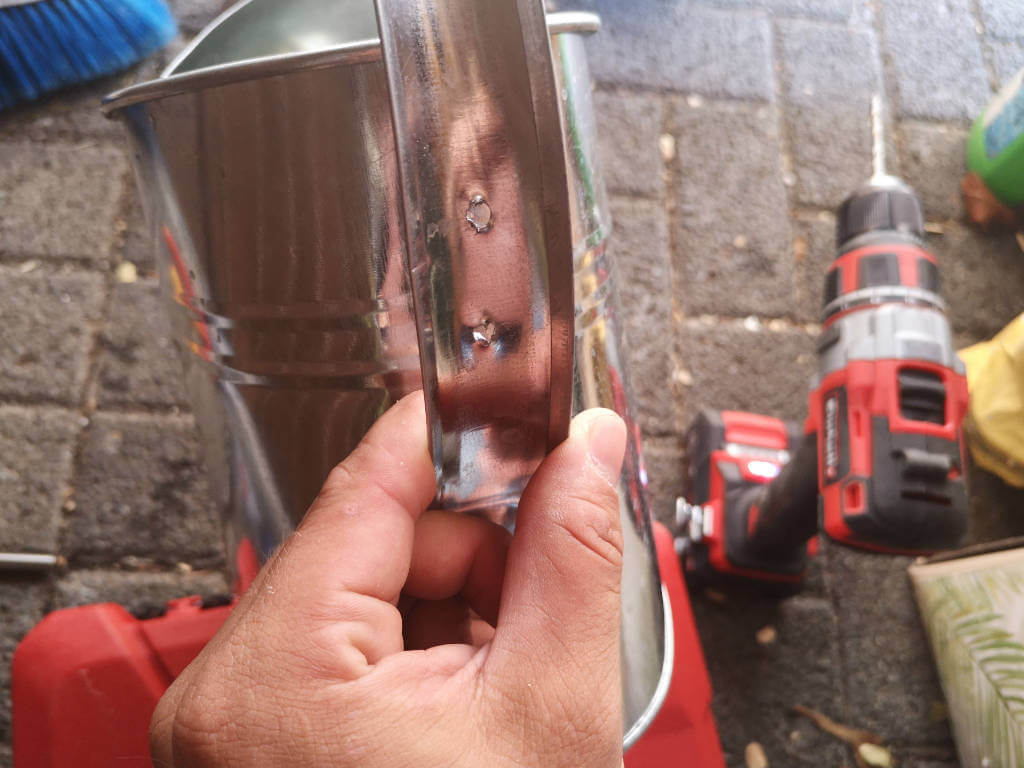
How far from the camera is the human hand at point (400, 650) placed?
0.34 m

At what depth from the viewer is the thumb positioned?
1.18ft

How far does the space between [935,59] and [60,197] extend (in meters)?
1.33

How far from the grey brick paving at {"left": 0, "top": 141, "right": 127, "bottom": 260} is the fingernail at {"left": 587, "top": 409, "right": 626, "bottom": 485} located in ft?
2.93

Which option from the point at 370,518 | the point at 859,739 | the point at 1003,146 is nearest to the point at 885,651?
the point at 859,739

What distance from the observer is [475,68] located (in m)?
0.25

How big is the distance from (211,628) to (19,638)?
406mm

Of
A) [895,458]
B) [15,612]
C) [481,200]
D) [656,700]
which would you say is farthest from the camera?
[15,612]

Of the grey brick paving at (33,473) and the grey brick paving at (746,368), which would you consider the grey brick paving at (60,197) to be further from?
the grey brick paving at (746,368)

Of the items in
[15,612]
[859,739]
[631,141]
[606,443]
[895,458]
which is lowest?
[859,739]

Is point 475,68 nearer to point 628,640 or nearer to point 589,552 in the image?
point 589,552

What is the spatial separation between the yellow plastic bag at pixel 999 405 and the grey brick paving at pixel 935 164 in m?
0.27

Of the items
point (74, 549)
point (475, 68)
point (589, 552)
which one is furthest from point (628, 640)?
point (74, 549)

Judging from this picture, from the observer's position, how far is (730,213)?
3.66 feet

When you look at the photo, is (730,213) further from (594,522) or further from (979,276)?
(594,522)
